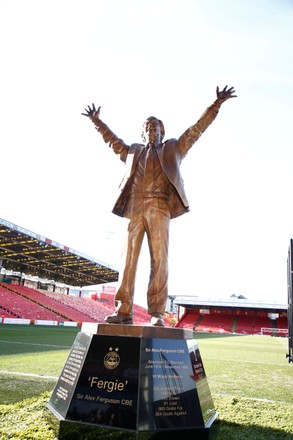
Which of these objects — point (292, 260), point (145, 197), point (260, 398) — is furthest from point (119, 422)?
point (292, 260)

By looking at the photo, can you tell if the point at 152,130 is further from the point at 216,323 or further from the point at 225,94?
the point at 216,323

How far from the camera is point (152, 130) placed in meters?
4.20

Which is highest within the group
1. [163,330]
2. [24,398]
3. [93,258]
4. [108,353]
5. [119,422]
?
[93,258]

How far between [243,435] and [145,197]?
93.1 inches

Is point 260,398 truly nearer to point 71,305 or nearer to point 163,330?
point 163,330

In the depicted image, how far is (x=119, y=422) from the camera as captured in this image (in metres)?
2.49

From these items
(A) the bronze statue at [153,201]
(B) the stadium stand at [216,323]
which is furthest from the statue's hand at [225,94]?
(B) the stadium stand at [216,323]

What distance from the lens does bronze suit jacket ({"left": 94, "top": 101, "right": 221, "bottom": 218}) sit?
3.81m

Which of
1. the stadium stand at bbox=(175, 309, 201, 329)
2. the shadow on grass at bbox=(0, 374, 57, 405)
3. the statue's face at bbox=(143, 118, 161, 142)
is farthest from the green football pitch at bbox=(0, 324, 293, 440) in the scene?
the stadium stand at bbox=(175, 309, 201, 329)

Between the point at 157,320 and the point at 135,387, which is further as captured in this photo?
the point at 157,320

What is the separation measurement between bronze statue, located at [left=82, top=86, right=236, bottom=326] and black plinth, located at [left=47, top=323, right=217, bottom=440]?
447mm

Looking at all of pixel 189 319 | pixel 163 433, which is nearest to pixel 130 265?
pixel 163 433

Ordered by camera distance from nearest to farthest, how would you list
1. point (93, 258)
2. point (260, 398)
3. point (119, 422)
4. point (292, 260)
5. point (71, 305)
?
point (119, 422) → point (260, 398) → point (292, 260) → point (93, 258) → point (71, 305)

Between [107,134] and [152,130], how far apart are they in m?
0.57
